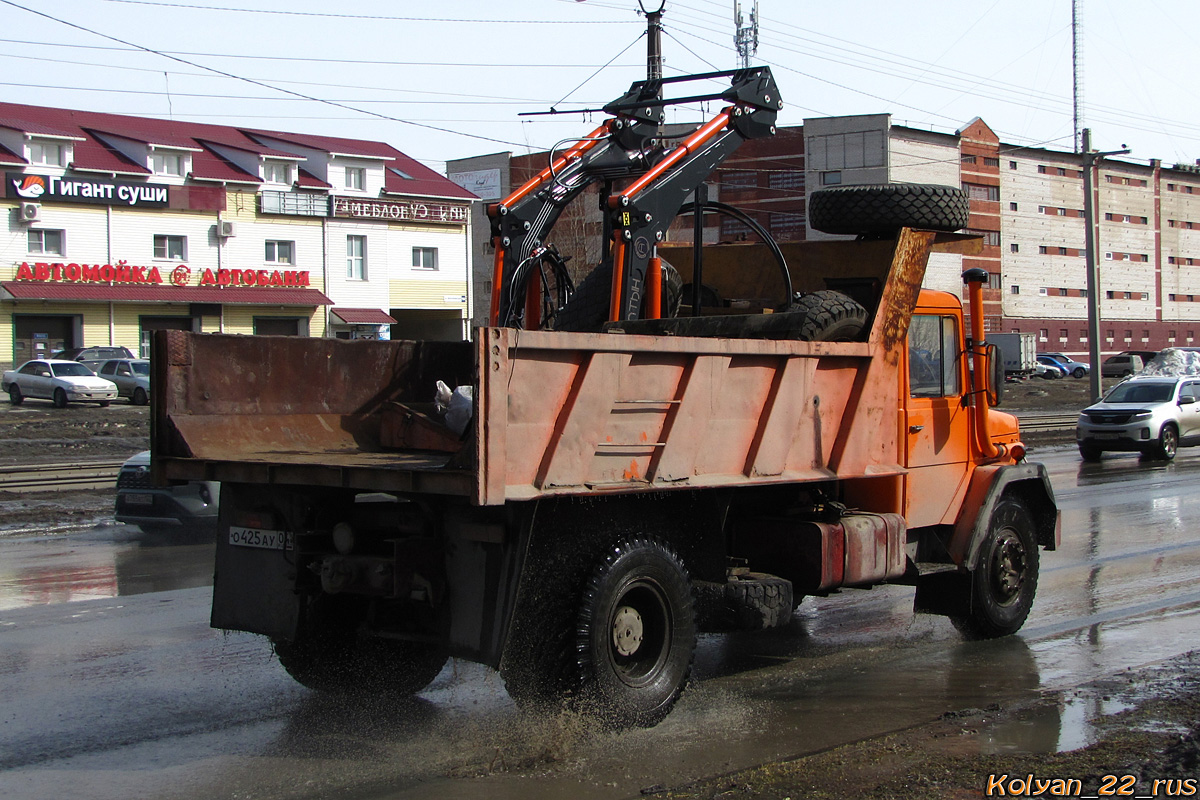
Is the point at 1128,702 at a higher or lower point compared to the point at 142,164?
lower

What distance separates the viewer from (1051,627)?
339 inches

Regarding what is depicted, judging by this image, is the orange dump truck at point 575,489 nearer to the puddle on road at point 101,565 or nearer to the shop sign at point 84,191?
the puddle on road at point 101,565

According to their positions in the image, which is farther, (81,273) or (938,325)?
(81,273)

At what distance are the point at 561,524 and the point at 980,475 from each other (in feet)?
12.2

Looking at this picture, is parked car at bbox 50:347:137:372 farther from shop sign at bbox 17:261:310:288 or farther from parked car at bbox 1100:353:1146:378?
parked car at bbox 1100:353:1146:378

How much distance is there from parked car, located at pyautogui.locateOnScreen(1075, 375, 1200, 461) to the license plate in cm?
2091

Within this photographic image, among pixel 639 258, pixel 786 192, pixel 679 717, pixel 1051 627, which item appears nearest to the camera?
pixel 679 717

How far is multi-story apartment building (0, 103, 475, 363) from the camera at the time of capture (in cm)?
4625

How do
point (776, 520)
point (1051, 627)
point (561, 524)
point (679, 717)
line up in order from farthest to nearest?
point (1051, 627), point (776, 520), point (679, 717), point (561, 524)

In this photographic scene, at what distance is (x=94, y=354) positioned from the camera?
138 feet

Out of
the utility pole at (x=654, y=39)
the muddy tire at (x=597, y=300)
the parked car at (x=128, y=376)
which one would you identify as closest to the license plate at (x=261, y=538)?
the muddy tire at (x=597, y=300)

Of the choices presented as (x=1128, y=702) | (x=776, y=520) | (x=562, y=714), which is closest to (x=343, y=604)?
(x=562, y=714)

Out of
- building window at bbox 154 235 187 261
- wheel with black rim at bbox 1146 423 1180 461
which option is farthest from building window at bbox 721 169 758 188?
wheel with black rim at bbox 1146 423 1180 461

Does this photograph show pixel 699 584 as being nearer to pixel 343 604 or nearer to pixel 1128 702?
pixel 343 604
